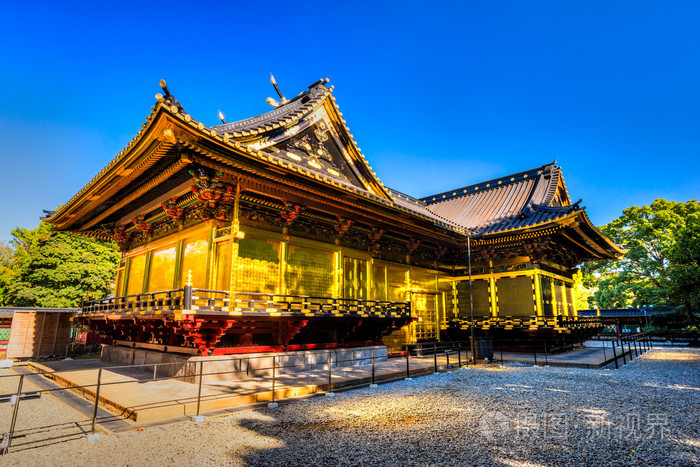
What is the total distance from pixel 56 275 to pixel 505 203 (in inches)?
1203

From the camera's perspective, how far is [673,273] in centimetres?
1919

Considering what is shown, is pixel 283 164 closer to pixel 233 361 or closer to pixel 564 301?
pixel 233 361

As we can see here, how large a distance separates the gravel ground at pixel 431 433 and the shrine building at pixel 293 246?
3.56 meters

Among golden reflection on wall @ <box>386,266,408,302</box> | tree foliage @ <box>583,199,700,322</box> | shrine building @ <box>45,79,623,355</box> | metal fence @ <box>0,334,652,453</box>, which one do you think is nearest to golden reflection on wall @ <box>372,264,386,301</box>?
shrine building @ <box>45,79,623,355</box>

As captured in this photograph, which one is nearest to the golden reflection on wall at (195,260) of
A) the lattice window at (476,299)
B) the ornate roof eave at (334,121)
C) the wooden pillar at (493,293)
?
the ornate roof eave at (334,121)

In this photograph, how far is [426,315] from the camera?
18.6 metres

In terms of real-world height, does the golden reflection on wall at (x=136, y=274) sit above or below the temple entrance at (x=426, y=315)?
above

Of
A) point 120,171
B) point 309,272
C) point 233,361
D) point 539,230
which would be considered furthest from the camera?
point 539,230

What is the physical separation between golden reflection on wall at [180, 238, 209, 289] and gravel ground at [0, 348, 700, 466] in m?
5.66

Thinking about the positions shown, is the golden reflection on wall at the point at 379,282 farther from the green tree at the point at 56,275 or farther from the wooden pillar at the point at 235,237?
the green tree at the point at 56,275

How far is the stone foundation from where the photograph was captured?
31.5ft

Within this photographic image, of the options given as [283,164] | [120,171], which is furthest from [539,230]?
[120,171]

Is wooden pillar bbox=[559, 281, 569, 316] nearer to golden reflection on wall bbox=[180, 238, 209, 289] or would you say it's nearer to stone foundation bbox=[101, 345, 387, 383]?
stone foundation bbox=[101, 345, 387, 383]

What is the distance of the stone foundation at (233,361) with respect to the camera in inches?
378
